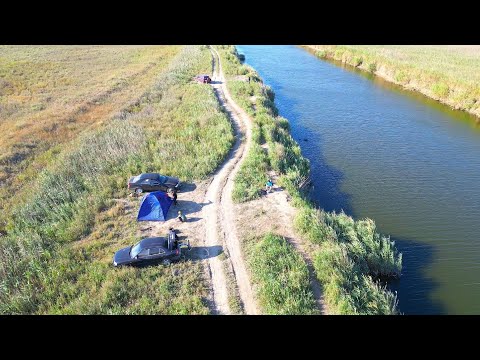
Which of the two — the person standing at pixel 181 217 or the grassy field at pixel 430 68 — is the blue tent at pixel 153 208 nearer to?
the person standing at pixel 181 217

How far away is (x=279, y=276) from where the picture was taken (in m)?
18.3

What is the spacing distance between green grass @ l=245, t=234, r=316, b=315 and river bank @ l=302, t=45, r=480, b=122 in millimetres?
40868

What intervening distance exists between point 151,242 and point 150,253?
28.5 inches

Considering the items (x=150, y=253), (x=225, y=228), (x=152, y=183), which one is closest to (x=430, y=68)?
(x=225, y=228)

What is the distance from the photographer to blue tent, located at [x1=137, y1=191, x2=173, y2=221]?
78.2ft

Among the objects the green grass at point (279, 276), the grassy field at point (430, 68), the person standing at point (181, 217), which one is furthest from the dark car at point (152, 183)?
the grassy field at point (430, 68)

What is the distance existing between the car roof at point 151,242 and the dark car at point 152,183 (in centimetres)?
665

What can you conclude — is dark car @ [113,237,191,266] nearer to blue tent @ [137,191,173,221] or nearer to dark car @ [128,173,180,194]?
blue tent @ [137,191,173,221]

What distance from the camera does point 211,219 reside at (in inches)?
933

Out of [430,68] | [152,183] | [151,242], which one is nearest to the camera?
[151,242]

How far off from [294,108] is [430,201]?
25971 millimetres

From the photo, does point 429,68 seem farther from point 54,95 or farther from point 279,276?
point 54,95

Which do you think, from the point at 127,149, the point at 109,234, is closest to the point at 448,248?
the point at 109,234
